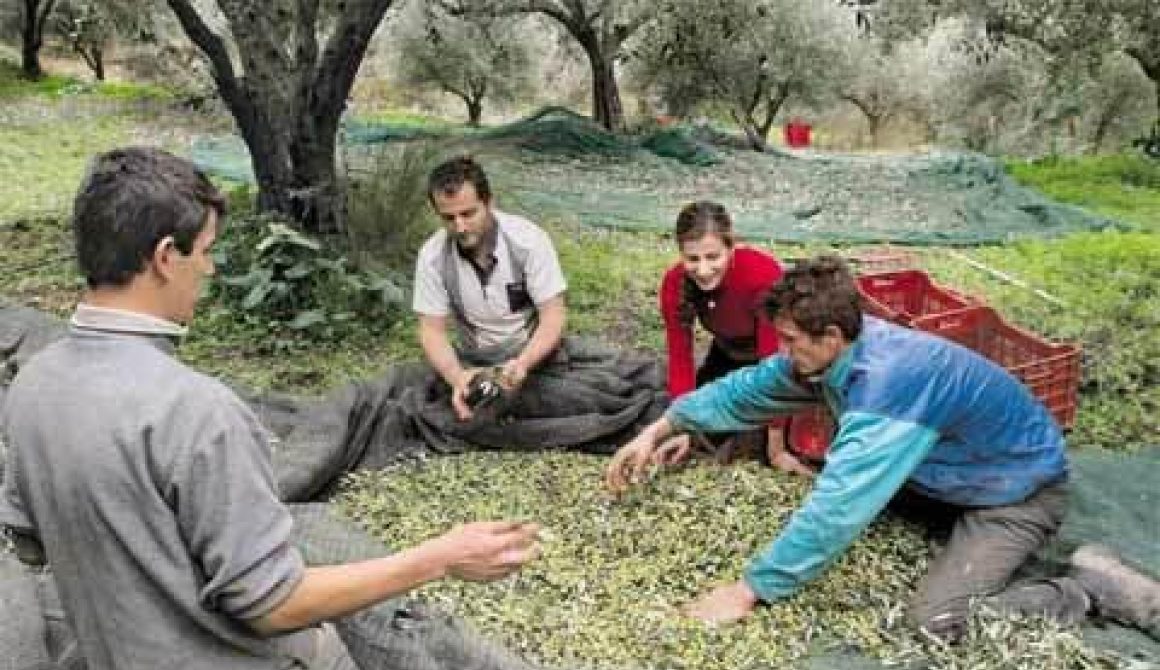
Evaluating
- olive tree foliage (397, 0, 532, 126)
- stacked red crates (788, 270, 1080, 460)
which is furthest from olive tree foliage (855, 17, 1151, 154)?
stacked red crates (788, 270, 1080, 460)

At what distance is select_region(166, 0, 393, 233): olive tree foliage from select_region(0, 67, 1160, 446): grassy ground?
2.57ft

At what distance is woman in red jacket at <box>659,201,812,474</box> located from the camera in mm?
3783

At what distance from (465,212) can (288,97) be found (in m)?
2.90

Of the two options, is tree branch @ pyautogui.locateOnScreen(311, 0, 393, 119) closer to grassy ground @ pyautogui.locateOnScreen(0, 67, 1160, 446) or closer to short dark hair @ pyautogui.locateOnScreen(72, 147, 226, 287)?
grassy ground @ pyautogui.locateOnScreen(0, 67, 1160, 446)

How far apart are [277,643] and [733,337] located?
241cm

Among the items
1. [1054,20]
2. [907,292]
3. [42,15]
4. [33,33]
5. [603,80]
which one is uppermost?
[42,15]

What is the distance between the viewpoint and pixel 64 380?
1.67 m

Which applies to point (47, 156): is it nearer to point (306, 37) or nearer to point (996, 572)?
point (306, 37)

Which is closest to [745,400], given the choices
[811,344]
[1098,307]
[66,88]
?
[811,344]

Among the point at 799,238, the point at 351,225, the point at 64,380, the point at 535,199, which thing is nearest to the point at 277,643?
the point at 64,380

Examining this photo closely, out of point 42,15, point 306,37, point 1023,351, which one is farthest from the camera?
point 42,15

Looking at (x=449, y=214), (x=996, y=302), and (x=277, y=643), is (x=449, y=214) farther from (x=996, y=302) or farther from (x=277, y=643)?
(x=996, y=302)

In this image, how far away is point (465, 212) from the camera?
3.98m

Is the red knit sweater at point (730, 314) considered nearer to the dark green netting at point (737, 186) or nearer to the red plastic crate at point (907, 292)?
the red plastic crate at point (907, 292)
